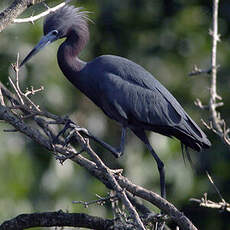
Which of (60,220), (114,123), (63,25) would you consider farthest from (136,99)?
(114,123)

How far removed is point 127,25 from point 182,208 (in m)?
3.57

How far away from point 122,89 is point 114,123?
516cm

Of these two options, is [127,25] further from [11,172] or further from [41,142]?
[41,142]

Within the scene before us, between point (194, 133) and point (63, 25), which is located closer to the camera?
point (194, 133)

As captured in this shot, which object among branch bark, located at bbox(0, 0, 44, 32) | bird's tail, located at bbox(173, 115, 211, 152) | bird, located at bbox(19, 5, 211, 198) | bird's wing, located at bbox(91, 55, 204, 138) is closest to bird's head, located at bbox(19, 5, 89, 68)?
bird, located at bbox(19, 5, 211, 198)

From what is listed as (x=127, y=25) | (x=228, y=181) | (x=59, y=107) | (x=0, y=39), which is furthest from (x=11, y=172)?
(x=127, y=25)

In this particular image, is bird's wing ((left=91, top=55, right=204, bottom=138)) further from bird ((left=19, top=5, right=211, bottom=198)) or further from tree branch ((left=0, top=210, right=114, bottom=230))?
tree branch ((left=0, top=210, right=114, bottom=230))

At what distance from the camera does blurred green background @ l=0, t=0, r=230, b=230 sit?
330 inches

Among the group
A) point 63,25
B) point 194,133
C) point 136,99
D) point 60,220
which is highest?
point 63,25

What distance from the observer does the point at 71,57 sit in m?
5.03

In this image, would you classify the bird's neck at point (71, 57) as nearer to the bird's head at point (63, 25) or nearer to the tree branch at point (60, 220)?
the bird's head at point (63, 25)

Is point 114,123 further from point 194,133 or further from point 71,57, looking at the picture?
point 194,133

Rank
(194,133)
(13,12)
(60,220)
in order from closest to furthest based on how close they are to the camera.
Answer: (13,12), (60,220), (194,133)

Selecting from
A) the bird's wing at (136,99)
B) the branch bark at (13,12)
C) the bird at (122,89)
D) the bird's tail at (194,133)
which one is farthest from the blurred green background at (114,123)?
the branch bark at (13,12)
